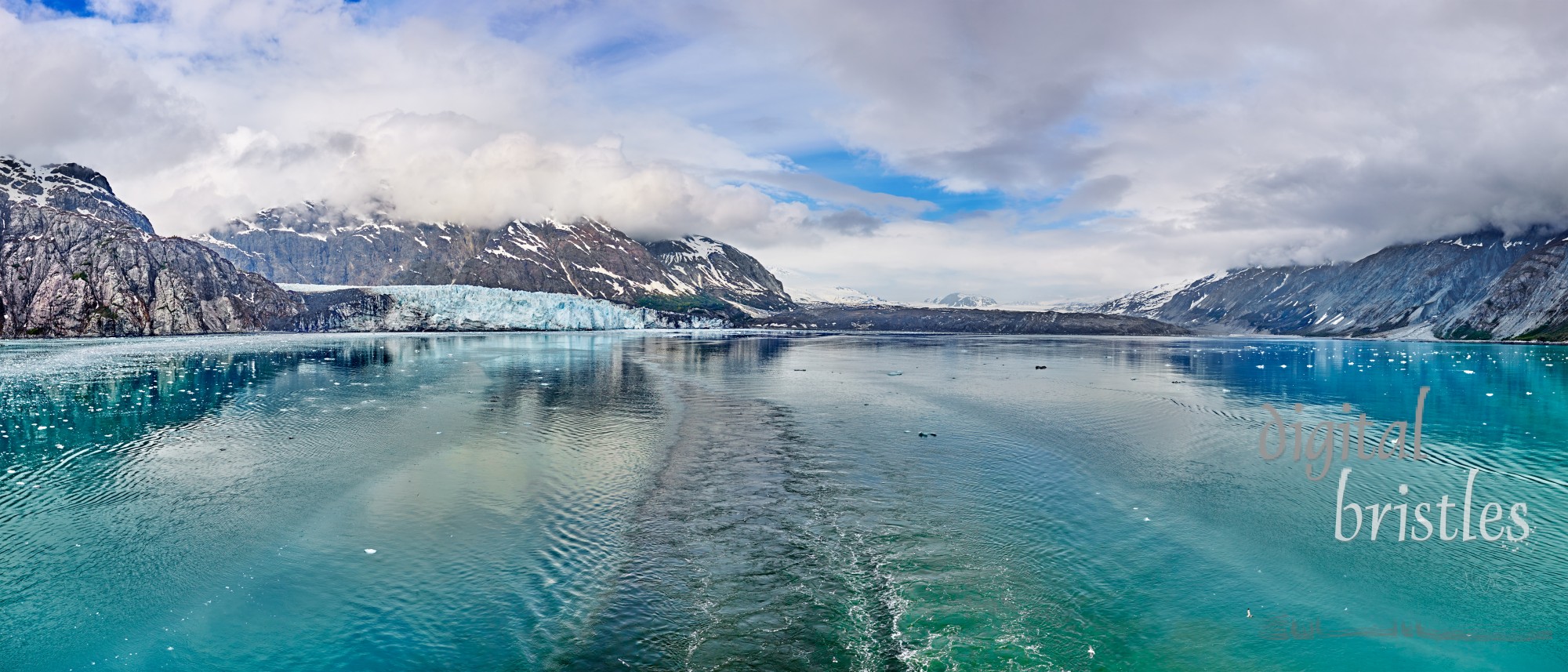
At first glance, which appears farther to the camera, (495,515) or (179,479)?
(179,479)

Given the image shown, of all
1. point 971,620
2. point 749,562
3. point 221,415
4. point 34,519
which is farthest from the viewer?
point 221,415

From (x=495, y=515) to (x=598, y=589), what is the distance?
814cm

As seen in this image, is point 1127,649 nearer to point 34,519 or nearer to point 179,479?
point 34,519

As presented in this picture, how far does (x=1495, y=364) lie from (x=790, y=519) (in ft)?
470

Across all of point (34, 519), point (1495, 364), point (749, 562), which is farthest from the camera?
point (1495, 364)

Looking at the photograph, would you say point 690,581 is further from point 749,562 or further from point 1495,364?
point 1495,364

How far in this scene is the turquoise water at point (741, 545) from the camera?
15.8m

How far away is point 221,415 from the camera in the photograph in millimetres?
46688

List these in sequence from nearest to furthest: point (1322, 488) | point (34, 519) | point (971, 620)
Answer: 1. point (971, 620)
2. point (34, 519)
3. point (1322, 488)

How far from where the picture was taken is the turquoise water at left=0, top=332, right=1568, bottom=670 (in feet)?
51.7

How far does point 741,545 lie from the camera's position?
21.5m

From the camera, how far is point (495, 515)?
2466 cm

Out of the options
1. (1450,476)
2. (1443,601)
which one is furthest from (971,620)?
(1450,476)

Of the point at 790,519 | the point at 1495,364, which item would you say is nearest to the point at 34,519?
the point at 790,519
